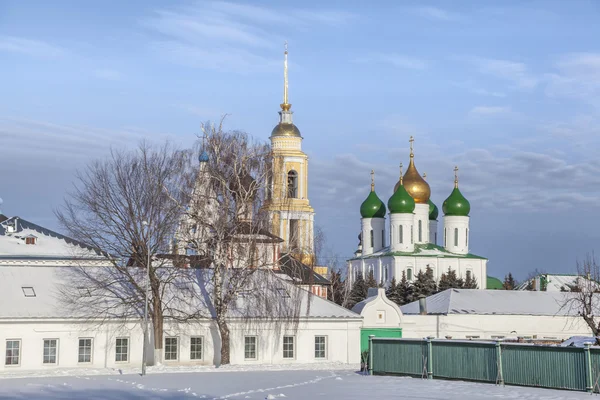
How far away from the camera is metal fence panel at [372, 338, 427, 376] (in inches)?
1340

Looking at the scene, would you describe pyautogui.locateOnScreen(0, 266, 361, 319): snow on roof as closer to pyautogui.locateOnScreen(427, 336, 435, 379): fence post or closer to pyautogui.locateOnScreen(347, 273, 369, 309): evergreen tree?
pyautogui.locateOnScreen(427, 336, 435, 379): fence post

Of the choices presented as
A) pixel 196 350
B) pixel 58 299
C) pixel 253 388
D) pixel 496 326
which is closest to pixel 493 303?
pixel 496 326

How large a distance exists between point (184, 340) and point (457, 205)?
58.2 m

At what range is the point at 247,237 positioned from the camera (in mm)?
41094

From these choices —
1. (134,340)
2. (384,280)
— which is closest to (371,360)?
(134,340)

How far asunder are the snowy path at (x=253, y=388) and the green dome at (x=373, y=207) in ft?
207

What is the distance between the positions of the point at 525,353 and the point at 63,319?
62.3 feet

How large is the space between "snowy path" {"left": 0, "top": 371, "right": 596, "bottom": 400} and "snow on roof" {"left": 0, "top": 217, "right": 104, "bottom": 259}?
18219 mm

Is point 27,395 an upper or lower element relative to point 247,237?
lower

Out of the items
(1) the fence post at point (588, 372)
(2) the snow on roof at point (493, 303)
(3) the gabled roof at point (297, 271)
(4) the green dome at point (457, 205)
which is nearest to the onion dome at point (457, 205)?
(4) the green dome at point (457, 205)

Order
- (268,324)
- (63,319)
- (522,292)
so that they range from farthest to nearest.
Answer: (522,292) < (268,324) < (63,319)

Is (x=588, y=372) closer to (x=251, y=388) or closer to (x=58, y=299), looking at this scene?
(x=251, y=388)

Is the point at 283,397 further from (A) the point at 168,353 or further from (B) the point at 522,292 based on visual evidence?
(B) the point at 522,292

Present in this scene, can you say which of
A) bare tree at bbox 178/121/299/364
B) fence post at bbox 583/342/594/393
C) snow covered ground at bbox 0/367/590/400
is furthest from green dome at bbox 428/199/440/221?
fence post at bbox 583/342/594/393
